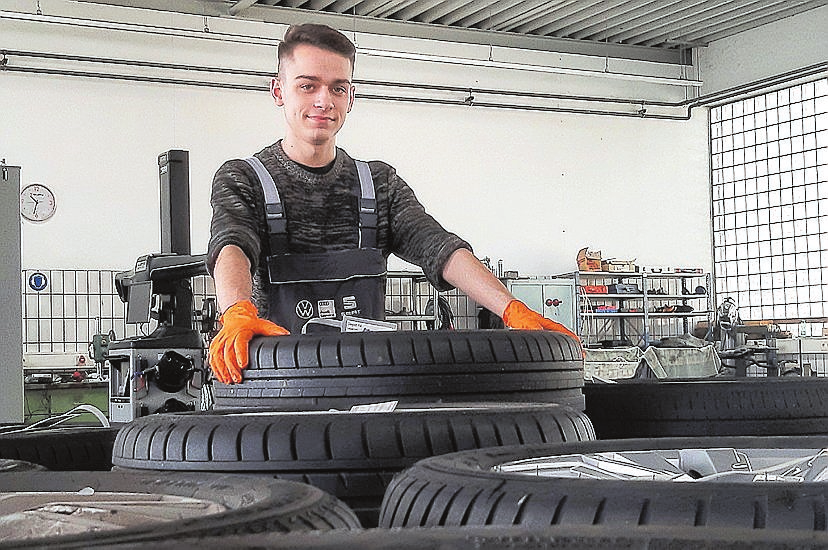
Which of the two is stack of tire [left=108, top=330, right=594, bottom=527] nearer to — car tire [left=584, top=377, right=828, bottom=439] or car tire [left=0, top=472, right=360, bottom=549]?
car tire [left=584, top=377, right=828, bottom=439]

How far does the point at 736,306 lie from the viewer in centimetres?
1082

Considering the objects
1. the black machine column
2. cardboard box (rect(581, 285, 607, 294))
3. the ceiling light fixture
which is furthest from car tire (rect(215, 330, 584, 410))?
cardboard box (rect(581, 285, 607, 294))

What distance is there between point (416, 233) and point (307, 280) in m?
0.30

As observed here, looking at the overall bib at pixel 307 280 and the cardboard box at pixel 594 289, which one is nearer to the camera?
the overall bib at pixel 307 280

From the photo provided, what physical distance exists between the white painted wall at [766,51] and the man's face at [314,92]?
827cm

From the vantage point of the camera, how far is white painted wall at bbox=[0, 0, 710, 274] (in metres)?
8.36

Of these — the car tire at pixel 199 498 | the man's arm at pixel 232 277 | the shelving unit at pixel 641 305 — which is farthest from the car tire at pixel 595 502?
the shelving unit at pixel 641 305

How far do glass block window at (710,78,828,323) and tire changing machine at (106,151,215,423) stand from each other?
7.45 metres

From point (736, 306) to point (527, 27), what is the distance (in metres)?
3.32

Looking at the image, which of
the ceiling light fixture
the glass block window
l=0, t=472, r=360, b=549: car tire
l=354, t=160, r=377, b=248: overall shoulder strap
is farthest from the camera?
the glass block window

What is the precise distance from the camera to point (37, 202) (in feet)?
27.1

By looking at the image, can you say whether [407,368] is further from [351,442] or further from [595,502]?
[595,502]

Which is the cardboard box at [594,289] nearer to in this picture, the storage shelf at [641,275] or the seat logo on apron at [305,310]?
the storage shelf at [641,275]

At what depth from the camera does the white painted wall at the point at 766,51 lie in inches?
387
